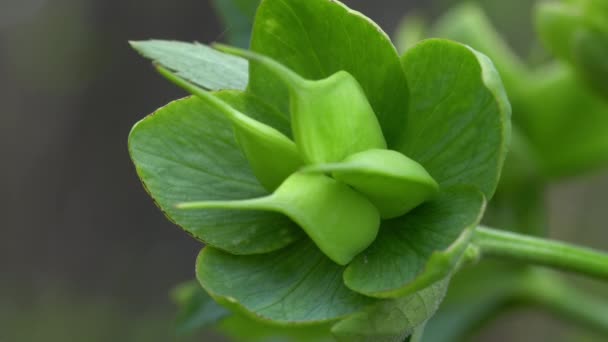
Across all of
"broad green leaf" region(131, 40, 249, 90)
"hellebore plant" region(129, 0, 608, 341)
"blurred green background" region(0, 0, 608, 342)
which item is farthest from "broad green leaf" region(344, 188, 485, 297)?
"blurred green background" region(0, 0, 608, 342)

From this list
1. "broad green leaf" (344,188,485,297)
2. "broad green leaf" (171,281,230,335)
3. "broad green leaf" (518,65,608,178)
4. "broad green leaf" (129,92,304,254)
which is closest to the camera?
"broad green leaf" (344,188,485,297)

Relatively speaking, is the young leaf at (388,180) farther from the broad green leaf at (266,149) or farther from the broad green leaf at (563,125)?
the broad green leaf at (563,125)

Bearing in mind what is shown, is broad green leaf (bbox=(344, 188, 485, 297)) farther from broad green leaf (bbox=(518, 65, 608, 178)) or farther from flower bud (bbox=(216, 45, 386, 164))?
broad green leaf (bbox=(518, 65, 608, 178))

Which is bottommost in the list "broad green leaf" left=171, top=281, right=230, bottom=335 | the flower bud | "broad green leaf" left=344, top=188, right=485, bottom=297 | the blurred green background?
the blurred green background

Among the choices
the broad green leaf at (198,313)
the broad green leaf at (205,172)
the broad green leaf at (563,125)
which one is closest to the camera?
the broad green leaf at (205,172)

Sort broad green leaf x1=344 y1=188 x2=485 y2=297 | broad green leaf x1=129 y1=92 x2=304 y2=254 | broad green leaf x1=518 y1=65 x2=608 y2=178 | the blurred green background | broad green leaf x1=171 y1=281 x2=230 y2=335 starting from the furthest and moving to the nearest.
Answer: the blurred green background
broad green leaf x1=518 y1=65 x2=608 y2=178
broad green leaf x1=171 y1=281 x2=230 y2=335
broad green leaf x1=129 y1=92 x2=304 y2=254
broad green leaf x1=344 y1=188 x2=485 y2=297

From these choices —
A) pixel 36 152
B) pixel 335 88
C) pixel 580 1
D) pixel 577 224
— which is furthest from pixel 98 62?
pixel 335 88

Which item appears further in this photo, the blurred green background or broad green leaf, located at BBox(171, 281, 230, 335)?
the blurred green background

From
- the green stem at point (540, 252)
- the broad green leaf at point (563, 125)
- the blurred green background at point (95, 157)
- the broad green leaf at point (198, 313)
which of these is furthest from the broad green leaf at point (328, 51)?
the blurred green background at point (95, 157)
